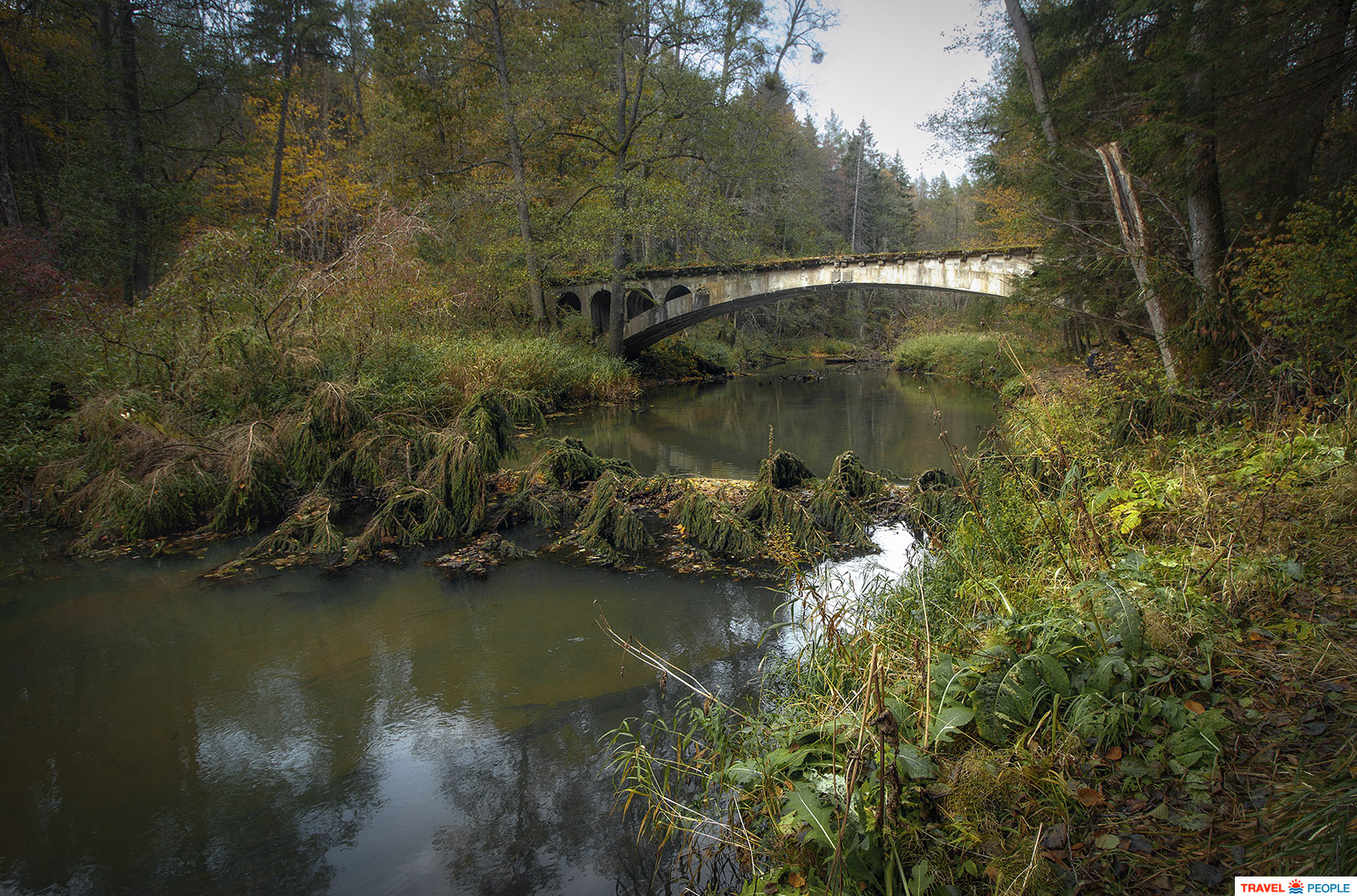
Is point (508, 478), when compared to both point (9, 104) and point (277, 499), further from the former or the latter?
point (9, 104)

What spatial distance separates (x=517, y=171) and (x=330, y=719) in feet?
54.2

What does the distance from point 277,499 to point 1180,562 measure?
8.22 m

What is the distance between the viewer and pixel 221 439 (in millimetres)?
7445

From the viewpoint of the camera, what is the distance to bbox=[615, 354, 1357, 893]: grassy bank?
186 cm

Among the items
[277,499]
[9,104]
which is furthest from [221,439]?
[9,104]

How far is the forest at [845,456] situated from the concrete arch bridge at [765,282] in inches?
42.0

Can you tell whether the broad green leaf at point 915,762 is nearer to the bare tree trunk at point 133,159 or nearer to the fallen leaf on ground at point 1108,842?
the fallen leaf on ground at point 1108,842

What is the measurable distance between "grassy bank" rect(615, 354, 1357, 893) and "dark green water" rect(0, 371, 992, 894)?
611 millimetres

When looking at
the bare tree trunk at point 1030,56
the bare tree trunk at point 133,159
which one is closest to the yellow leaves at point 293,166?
the bare tree trunk at point 133,159

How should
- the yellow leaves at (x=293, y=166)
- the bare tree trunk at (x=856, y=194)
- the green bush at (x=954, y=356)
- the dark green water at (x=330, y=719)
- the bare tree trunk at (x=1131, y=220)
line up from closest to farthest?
the dark green water at (x=330, y=719) → the bare tree trunk at (x=1131, y=220) → the green bush at (x=954, y=356) → the yellow leaves at (x=293, y=166) → the bare tree trunk at (x=856, y=194)

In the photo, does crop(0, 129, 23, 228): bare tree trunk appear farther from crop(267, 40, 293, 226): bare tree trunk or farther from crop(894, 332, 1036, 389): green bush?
crop(894, 332, 1036, 389): green bush

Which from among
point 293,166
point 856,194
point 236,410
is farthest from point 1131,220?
point 856,194

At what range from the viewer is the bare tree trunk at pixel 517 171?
55.5ft

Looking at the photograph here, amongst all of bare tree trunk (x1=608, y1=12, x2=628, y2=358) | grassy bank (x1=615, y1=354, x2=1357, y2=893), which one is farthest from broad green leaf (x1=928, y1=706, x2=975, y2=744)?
bare tree trunk (x1=608, y1=12, x2=628, y2=358)
